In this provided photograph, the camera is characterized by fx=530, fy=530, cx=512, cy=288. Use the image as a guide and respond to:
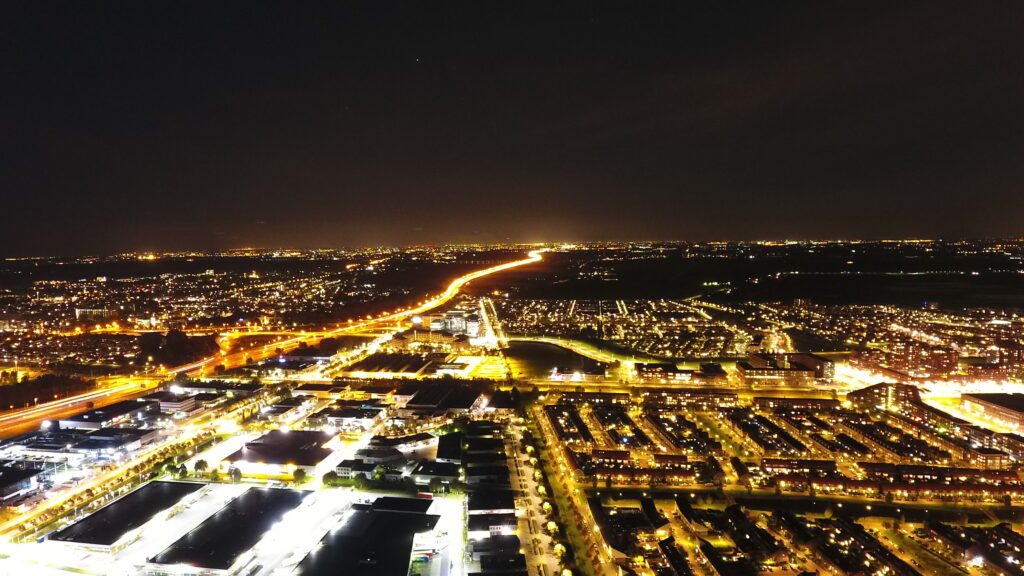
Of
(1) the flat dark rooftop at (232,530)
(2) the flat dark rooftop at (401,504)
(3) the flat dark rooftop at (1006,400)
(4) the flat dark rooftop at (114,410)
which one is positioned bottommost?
(3) the flat dark rooftop at (1006,400)

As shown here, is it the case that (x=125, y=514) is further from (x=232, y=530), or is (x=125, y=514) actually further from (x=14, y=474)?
(x=14, y=474)

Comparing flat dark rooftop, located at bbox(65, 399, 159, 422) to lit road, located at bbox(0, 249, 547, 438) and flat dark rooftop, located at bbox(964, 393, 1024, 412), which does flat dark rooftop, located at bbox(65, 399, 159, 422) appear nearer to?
lit road, located at bbox(0, 249, 547, 438)

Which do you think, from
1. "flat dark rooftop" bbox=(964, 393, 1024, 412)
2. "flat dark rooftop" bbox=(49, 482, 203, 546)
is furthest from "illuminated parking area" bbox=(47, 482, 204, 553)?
"flat dark rooftop" bbox=(964, 393, 1024, 412)

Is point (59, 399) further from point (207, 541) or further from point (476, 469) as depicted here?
point (476, 469)

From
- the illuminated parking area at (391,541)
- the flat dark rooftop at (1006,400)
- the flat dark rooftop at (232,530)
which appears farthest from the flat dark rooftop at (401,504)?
the flat dark rooftop at (1006,400)

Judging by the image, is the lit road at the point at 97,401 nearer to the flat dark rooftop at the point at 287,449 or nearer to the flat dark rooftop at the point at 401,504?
the flat dark rooftop at the point at 287,449

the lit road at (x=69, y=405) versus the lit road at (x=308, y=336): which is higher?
the lit road at (x=308, y=336)

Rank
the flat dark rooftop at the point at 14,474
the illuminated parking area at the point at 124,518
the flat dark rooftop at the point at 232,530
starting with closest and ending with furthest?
the flat dark rooftop at the point at 232,530 → the illuminated parking area at the point at 124,518 → the flat dark rooftop at the point at 14,474
